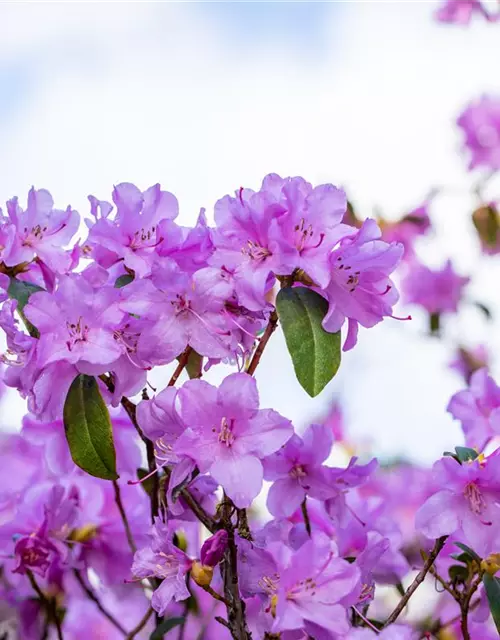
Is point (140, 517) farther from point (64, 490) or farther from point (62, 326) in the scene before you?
point (62, 326)

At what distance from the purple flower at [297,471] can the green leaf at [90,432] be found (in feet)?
0.56

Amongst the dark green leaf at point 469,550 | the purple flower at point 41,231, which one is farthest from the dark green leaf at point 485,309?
the purple flower at point 41,231

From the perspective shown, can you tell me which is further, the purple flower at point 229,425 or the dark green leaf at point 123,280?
the dark green leaf at point 123,280

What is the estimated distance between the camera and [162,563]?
817 mm

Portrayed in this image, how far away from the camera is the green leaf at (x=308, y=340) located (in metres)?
0.80

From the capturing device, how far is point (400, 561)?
111cm

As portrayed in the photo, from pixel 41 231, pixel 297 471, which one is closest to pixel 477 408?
pixel 297 471

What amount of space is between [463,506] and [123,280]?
43 centimetres

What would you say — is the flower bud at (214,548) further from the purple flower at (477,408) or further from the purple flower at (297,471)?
the purple flower at (477,408)

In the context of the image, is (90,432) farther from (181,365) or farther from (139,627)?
(139,627)

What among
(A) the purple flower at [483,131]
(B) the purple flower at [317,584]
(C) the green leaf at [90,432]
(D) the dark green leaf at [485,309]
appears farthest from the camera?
(A) the purple flower at [483,131]

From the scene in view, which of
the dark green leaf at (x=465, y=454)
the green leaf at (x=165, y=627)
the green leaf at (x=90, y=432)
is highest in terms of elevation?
the green leaf at (x=90, y=432)

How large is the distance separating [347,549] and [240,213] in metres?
0.41

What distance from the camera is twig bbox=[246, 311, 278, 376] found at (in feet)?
2.72
